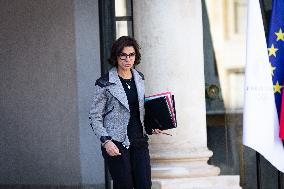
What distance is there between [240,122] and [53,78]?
2.40 m

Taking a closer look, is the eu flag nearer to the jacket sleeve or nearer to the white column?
the white column

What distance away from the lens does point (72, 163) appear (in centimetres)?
1002

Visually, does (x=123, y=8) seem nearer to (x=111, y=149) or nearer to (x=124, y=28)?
(x=124, y=28)

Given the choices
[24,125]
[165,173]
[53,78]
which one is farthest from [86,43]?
[165,173]

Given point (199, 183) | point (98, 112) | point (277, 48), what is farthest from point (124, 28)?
point (98, 112)

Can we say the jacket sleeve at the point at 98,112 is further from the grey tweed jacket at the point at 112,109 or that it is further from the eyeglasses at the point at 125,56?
the eyeglasses at the point at 125,56

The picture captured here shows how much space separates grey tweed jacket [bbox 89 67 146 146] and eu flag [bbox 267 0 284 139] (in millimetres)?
1830

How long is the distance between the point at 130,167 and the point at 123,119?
427 mm

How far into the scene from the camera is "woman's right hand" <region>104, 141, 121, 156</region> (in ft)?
23.9

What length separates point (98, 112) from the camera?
746cm

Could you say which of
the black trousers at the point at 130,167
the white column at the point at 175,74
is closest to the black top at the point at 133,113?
the black trousers at the point at 130,167

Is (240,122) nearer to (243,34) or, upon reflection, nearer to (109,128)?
(243,34)

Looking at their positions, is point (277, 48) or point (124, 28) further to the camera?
point (124, 28)

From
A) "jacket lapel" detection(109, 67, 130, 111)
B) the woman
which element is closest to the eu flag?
the woman
